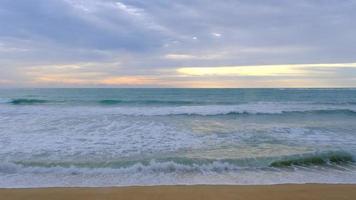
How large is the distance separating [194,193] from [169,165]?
1.75 metres

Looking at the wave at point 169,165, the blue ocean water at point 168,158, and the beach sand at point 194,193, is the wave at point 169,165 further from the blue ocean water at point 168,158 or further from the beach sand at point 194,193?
the beach sand at point 194,193

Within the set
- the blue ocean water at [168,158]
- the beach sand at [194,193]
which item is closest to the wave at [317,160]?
the blue ocean water at [168,158]

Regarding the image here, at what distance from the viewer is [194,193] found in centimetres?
484

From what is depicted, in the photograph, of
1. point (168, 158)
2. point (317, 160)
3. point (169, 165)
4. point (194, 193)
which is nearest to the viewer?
point (194, 193)

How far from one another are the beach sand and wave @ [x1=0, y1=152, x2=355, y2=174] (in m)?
1.22

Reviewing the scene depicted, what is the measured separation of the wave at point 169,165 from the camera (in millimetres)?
6277

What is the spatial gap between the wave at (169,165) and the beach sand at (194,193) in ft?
4.01

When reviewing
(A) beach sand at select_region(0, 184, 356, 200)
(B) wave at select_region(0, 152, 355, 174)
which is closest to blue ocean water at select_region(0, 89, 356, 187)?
(B) wave at select_region(0, 152, 355, 174)

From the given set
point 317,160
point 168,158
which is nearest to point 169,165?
point 168,158

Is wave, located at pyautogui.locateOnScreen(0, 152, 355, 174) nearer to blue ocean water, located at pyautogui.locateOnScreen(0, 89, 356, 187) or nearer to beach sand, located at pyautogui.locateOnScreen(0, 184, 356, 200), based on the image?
blue ocean water, located at pyautogui.locateOnScreen(0, 89, 356, 187)

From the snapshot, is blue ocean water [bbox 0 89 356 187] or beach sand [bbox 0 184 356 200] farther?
blue ocean water [bbox 0 89 356 187]

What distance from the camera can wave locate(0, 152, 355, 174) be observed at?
20.6 feet

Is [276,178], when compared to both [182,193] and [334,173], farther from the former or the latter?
[182,193]

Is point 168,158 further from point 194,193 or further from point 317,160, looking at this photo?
point 317,160
